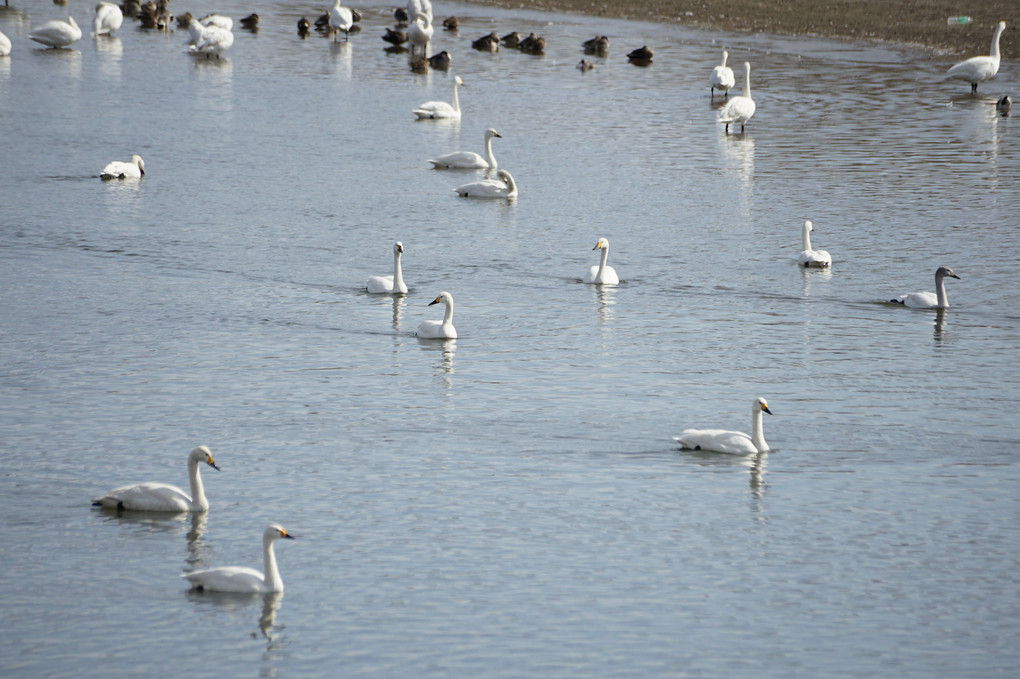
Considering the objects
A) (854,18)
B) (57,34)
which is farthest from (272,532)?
(854,18)

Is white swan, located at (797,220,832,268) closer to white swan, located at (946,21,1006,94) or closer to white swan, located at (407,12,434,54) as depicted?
white swan, located at (946,21,1006,94)

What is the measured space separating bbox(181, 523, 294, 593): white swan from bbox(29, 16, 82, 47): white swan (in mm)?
45359

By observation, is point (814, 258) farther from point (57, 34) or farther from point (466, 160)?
point (57, 34)

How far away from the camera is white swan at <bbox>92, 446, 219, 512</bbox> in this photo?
15.5 meters

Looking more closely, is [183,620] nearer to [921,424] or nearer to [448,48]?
[921,424]

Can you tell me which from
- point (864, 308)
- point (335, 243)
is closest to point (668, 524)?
point (864, 308)

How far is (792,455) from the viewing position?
17.8m

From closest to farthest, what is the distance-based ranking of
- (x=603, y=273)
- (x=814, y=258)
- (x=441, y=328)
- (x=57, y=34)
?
1. (x=441, y=328)
2. (x=603, y=273)
3. (x=814, y=258)
4. (x=57, y=34)

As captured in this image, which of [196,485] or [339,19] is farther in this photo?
[339,19]

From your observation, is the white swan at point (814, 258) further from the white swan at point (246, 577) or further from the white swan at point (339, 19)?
the white swan at point (339, 19)

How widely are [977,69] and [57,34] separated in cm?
3356

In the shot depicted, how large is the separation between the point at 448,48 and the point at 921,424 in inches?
1723

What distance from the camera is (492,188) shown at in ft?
109

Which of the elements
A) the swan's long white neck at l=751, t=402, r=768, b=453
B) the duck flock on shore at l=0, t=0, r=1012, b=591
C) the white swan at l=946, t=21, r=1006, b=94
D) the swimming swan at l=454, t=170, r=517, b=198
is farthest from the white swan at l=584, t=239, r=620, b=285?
the white swan at l=946, t=21, r=1006, b=94
